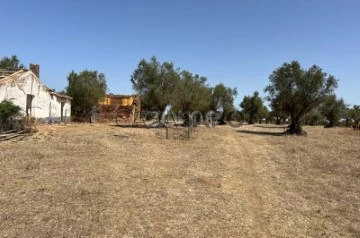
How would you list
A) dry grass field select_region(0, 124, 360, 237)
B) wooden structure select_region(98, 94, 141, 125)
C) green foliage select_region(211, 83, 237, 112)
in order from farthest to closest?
green foliage select_region(211, 83, 237, 112)
wooden structure select_region(98, 94, 141, 125)
dry grass field select_region(0, 124, 360, 237)

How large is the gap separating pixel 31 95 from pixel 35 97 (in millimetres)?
528

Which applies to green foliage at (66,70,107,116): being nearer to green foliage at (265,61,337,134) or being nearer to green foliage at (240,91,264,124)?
green foliage at (265,61,337,134)

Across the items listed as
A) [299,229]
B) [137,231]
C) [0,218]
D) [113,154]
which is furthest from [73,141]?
[299,229]

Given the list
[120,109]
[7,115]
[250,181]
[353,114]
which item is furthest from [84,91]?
[353,114]

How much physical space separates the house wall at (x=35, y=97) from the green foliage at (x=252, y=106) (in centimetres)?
4312

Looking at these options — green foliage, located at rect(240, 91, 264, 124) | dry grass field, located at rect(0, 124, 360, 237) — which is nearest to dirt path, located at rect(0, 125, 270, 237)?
dry grass field, located at rect(0, 124, 360, 237)

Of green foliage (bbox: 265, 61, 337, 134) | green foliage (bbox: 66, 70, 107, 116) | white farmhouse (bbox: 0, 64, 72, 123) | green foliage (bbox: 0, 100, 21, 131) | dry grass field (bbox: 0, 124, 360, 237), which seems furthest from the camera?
green foliage (bbox: 66, 70, 107, 116)

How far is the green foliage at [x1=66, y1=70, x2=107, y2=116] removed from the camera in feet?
136

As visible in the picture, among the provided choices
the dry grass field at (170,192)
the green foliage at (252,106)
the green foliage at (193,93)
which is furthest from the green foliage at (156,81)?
the green foliage at (252,106)

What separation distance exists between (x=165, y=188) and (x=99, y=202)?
2421 mm

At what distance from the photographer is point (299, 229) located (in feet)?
28.2

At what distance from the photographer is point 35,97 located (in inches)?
1137

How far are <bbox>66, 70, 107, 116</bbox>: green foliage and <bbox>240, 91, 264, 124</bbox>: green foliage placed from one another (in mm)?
34980

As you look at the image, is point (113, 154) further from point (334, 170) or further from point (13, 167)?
point (334, 170)
